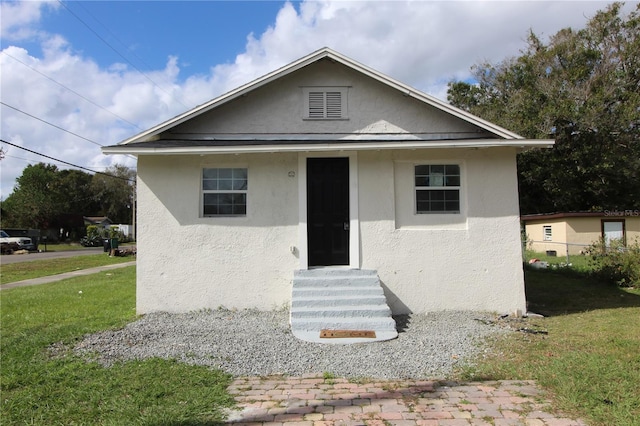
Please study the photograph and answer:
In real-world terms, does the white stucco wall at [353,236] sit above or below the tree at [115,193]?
below

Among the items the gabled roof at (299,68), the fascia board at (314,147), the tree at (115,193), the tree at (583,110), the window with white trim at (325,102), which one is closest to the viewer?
the fascia board at (314,147)

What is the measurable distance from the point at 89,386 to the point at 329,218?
16.4ft

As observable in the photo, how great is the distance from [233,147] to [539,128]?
21554mm

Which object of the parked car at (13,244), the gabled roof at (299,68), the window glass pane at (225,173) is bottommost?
the parked car at (13,244)

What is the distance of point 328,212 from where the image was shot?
329 inches

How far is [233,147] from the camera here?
25.1ft

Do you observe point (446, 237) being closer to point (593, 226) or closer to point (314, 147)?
point (314, 147)

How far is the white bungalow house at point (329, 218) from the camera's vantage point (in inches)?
314

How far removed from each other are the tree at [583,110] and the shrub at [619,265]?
1280cm

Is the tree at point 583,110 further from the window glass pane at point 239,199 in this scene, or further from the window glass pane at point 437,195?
the window glass pane at point 239,199

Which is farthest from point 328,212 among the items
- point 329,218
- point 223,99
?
point 223,99

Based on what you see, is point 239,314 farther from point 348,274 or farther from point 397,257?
point 397,257

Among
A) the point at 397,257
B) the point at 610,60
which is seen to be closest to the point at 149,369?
the point at 397,257

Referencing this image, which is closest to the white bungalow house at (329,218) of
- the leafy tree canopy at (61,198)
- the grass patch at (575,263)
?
the grass patch at (575,263)
